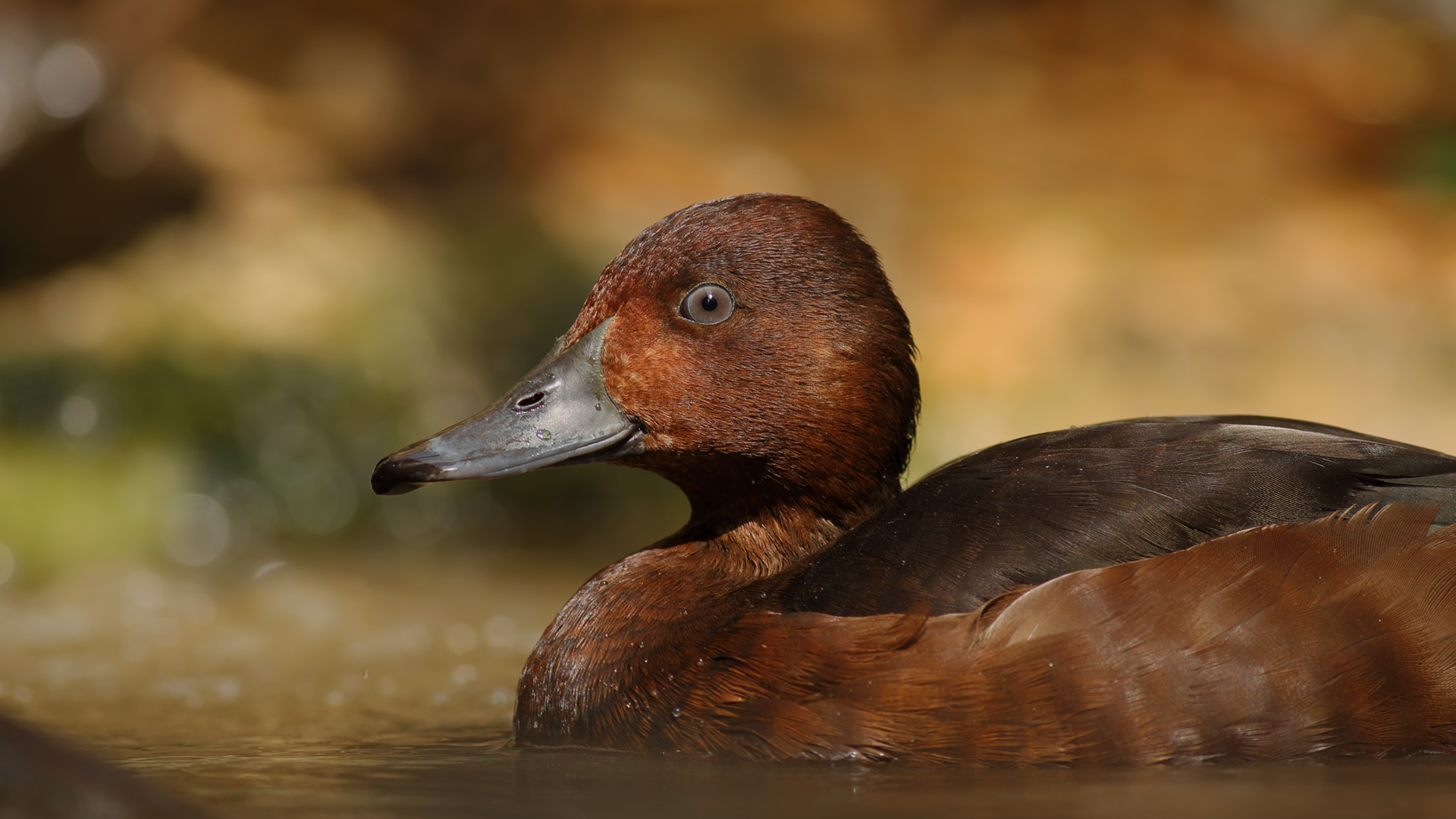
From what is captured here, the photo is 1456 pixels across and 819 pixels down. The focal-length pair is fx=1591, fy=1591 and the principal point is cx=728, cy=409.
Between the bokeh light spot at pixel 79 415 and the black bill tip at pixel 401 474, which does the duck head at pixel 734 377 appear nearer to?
the black bill tip at pixel 401 474

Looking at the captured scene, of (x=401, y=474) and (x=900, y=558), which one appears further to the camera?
(x=401, y=474)

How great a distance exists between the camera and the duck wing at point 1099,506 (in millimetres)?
3334

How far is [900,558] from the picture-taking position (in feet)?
11.3

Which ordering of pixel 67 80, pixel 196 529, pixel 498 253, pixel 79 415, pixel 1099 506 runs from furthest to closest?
pixel 67 80
pixel 498 253
pixel 79 415
pixel 196 529
pixel 1099 506

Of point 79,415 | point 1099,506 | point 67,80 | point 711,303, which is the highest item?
point 67,80

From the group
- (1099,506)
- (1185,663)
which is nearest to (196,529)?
(1099,506)

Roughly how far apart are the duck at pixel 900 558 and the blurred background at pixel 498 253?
862 mm

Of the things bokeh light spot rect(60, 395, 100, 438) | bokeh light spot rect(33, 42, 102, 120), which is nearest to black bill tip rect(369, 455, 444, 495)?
bokeh light spot rect(60, 395, 100, 438)

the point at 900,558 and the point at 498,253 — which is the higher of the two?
the point at 498,253

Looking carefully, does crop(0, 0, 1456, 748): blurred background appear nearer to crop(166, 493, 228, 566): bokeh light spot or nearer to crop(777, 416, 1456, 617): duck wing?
crop(166, 493, 228, 566): bokeh light spot

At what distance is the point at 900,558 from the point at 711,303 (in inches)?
34.4

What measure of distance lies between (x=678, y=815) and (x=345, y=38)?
9.59 meters

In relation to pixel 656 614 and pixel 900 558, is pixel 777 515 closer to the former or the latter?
pixel 656 614


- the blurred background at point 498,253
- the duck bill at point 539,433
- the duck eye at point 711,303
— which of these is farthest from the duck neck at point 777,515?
the blurred background at point 498,253
